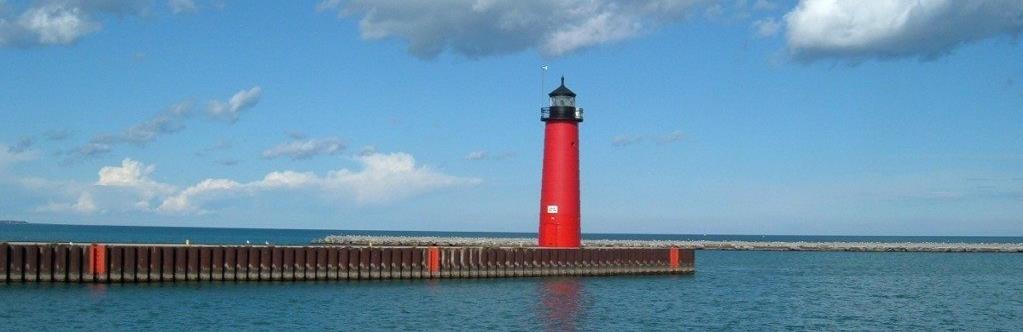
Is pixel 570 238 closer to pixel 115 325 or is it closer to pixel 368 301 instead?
pixel 368 301

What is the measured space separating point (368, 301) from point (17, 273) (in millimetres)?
12596

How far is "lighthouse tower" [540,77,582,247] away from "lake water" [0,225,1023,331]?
9.63ft

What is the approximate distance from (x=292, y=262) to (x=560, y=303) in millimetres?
11343

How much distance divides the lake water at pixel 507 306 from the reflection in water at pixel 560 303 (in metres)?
0.05

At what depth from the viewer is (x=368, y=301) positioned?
4469 centimetres

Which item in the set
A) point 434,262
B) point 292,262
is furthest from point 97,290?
point 434,262

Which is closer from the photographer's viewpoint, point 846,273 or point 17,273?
point 17,273

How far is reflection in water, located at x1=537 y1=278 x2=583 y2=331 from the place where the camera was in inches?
1602

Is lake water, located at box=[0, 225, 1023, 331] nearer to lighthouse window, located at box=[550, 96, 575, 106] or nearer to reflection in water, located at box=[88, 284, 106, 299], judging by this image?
reflection in water, located at box=[88, 284, 106, 299]

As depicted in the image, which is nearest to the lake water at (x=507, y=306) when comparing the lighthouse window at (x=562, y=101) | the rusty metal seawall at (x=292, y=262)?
the rusty metal seawall at (x=292, y=262)

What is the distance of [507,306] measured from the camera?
4488 cm

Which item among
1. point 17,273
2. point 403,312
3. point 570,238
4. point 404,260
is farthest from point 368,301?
point 570,238

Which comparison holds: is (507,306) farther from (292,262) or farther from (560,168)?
(560,168)

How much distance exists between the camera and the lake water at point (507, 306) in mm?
38344
